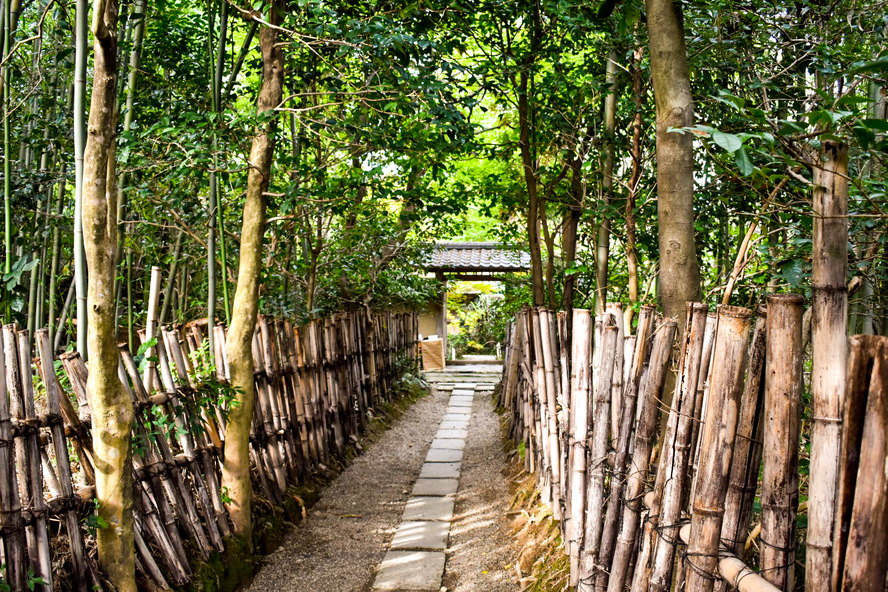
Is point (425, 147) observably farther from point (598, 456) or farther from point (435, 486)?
point (435, 486)

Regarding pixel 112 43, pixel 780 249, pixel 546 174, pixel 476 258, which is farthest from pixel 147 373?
pixel 476 258

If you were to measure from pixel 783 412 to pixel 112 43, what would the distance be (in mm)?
2147

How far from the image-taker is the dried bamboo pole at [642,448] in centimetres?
207

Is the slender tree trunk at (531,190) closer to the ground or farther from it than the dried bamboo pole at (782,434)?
farther from it

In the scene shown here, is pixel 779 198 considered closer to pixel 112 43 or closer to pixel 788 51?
pixel 788 51

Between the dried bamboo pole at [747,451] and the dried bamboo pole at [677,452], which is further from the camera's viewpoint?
the dried bamboo pole at [677,452]

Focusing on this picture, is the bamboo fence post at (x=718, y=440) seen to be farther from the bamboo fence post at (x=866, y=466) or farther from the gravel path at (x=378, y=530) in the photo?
the gravel path at (x=378, y=530)

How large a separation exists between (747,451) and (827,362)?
0.35 m

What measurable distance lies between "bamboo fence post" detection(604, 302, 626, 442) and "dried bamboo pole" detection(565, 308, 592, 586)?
25cm

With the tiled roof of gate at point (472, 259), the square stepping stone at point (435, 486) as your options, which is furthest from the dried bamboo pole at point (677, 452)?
the tiled roof of gate at point (472, 259)

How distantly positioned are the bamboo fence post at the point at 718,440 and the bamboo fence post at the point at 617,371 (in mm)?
802

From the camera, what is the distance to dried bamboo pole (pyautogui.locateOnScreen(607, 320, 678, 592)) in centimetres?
207

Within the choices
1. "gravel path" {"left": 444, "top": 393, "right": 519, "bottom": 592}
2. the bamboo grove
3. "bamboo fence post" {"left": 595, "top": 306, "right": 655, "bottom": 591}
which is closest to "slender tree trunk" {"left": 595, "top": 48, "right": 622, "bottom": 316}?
the bamboo grove

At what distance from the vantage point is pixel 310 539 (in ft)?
13.3
